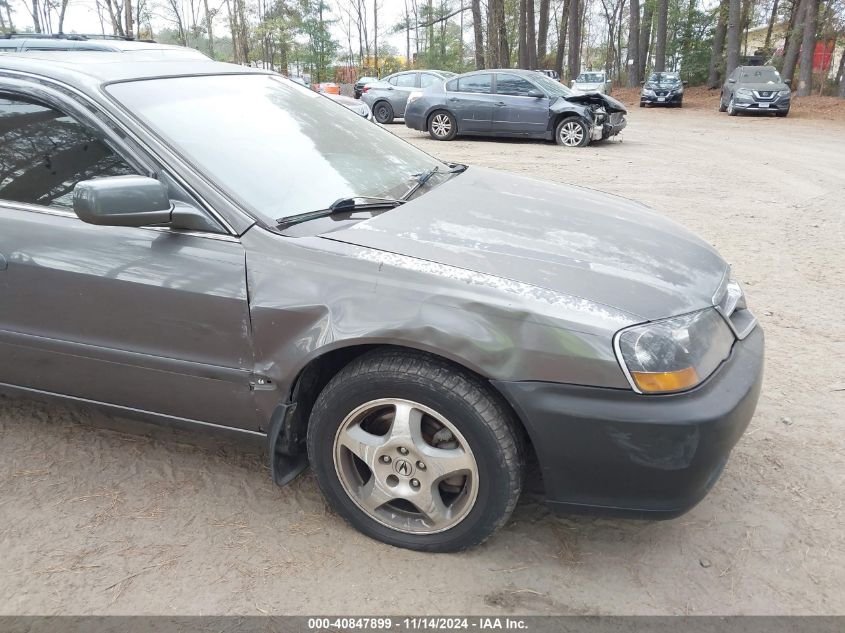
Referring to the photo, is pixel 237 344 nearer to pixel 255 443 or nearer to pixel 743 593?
pixel 255 443

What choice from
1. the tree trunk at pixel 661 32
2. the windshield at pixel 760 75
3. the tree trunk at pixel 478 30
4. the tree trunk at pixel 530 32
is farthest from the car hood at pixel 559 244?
the tree trunk at pixel 661 32

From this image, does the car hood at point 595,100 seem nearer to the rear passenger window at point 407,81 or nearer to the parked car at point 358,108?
the rear passenger window at point 407,81

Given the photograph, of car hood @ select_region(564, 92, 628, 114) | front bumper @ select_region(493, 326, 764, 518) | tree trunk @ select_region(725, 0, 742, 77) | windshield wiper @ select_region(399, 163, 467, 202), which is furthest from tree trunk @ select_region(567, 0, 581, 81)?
front bumper @ select_region(493, 326, 764, 518)

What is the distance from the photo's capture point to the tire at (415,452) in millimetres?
2195

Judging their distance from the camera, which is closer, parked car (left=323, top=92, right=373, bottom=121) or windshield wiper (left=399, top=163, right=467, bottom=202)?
windshield wiper (left=399, top=163, right=467, bottom=202)

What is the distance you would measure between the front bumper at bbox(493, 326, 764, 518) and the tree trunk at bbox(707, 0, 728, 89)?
1297 inches

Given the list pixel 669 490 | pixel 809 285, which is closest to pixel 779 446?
pixel 669 490

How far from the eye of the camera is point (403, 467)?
237 centimetres

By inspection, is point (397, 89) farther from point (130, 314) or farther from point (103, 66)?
point (130, 314)

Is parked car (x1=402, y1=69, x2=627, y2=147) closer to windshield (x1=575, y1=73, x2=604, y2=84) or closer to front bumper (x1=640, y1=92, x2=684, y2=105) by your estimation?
front bumper (x1=640, y1=92, x2=684, y2=105)

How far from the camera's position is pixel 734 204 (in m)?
8.11

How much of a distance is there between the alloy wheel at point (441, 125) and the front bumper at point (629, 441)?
13374 mm

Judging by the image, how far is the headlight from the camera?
81.0 inches

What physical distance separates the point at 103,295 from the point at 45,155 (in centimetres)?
66
